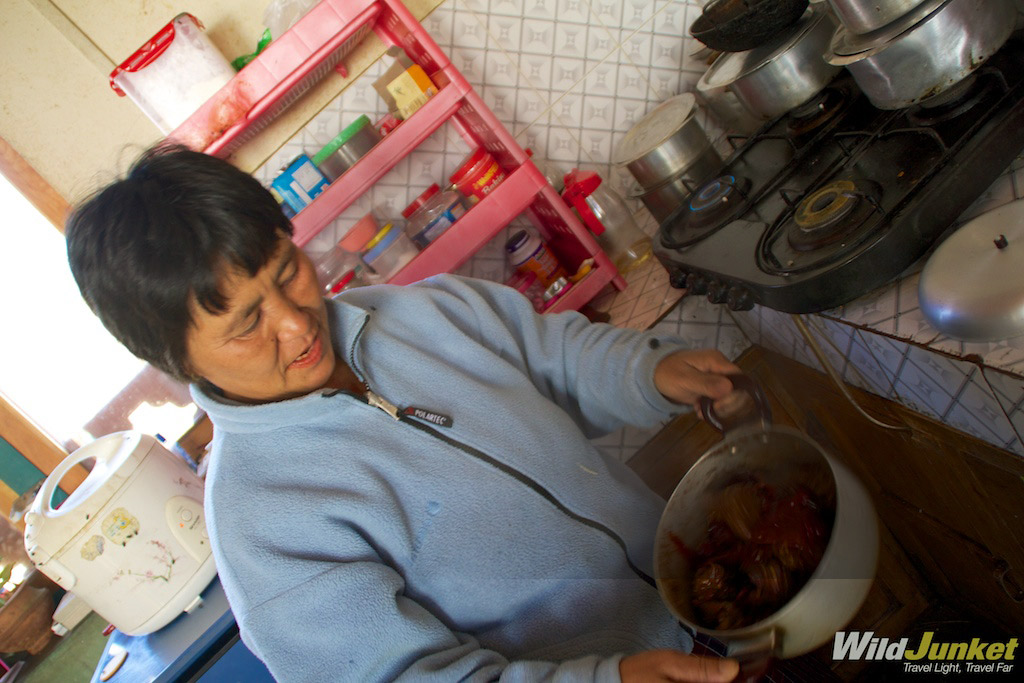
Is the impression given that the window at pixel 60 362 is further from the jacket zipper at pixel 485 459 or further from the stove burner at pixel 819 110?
the stove burner at pixel 819 110

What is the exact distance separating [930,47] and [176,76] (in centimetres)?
155

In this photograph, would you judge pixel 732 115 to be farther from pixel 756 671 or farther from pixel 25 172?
pixel 25 172

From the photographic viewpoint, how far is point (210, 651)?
1319mm

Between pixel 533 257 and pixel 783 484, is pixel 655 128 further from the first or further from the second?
pixel 783 484

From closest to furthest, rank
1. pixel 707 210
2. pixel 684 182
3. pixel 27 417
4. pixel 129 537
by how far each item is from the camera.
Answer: pixel 129 537 < pixel 707 210 < pixel 684 182 < pixel 27 417

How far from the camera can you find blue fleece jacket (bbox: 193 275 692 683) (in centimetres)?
81

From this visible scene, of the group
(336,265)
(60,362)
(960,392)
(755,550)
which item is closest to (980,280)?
(960,392)

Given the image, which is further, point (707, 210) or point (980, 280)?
point (707, 210)

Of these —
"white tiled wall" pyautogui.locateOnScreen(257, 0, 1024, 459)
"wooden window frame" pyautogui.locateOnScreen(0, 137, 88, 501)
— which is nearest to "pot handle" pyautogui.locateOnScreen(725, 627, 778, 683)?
"white tiled wall" pyautogui.locateOnScreen(257, 0, 1024, 459)

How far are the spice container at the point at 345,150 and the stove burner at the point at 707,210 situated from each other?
Answer: 0.78 m

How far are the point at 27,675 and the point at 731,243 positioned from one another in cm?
200

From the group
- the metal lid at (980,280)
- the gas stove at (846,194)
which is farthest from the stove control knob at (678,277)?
the metal lid at (980,280)

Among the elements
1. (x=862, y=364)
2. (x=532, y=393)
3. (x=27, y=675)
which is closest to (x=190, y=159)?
(x=532, y=393)

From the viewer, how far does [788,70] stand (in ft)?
4.54
